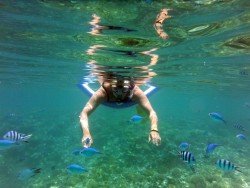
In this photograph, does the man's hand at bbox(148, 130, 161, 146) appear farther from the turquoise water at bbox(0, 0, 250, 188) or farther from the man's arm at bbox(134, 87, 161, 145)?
the turquoise water at bbox(0, 0, 250, 188)

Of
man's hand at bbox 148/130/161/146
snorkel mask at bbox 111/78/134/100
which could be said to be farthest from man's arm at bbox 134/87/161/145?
snorkel mask at bbox 111/78/134/100

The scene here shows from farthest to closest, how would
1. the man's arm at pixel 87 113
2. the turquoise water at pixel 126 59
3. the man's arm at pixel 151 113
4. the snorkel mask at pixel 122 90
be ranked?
the snorkel mask at pixel 122 90
the turquoise water at pixel 126 59
the man's arm at pixel 151 113
the man's arm at pixel 87 113

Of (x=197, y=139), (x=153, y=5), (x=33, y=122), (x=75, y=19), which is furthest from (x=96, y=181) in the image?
(x=33, y=122)

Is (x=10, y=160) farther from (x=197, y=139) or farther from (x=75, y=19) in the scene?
(x=197, y=139)

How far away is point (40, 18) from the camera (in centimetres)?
1151

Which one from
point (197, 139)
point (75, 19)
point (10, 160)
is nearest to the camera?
point (75, 19)

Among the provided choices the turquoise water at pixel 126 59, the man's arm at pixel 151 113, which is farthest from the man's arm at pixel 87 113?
the turquoise water at pixel 126 59

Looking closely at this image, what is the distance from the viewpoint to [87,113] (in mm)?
9805

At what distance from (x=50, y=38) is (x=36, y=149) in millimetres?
11335

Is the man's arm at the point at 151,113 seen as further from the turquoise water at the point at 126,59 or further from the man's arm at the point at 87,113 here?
the turquoise water at the point at 126,59

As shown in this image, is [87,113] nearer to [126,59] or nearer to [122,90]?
[122,90]

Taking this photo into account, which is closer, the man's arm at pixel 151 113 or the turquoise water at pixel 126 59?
the man's arm at pixel 151 113

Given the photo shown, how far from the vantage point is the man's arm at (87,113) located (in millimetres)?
7500

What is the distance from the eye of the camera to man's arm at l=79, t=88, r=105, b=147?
7500mm
